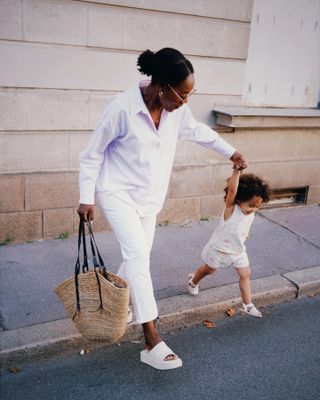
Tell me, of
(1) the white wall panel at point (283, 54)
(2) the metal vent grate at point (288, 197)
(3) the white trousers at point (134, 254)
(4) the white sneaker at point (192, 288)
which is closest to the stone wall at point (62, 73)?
(1) the white wall panel at point (283, 54)

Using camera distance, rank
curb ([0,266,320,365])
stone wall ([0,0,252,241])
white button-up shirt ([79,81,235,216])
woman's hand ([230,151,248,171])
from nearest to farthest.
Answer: white button-up shirt ([79,81,235,216]), curb ([0,266,320,365]), woman's hand ([230,151,248,171]), stone wall ([0,0,252,241])

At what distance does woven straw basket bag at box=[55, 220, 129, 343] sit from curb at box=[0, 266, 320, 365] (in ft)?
1.20

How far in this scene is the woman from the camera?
2707 mm

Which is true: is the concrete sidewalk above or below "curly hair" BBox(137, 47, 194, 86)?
below

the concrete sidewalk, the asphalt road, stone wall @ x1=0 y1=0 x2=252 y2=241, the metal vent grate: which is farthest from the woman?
the metal vent grate

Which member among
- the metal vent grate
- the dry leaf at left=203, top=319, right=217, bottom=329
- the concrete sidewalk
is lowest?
the dry leaf at left=203, top=319, right=217, bottom=329

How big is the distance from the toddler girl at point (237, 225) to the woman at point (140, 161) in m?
0.66

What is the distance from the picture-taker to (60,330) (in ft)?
10.4

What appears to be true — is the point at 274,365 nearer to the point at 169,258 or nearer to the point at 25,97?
the point at 169,258

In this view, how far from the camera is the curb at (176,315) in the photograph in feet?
9.95

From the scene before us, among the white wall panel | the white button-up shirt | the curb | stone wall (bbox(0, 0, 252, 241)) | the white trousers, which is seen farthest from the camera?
the white wall panel

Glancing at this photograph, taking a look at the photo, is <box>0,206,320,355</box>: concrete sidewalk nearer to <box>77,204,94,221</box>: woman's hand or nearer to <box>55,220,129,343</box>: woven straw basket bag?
<box>55,220,129,343</box>: woven straw basket bag

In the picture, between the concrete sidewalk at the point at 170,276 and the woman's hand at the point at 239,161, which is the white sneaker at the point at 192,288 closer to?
the concrete sidewalk at the point at 170,276

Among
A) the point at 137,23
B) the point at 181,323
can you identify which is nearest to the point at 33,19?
the point at 137,23
